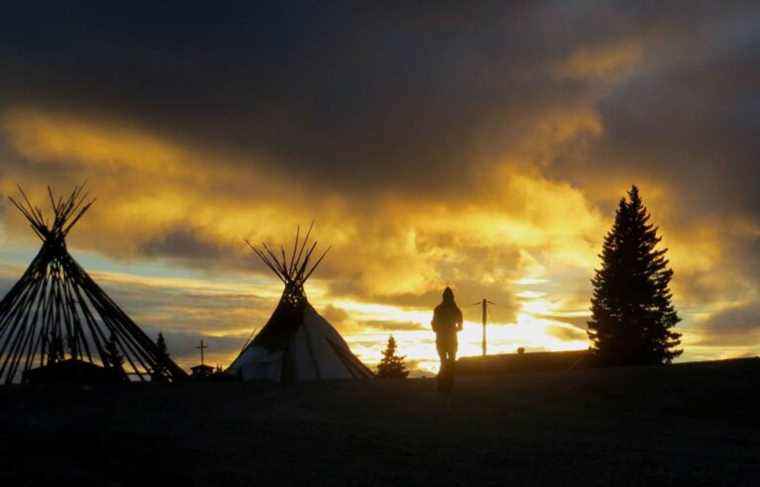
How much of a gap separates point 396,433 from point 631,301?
1233 inches

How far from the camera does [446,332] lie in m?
17.0

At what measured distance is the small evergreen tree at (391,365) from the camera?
250 ft

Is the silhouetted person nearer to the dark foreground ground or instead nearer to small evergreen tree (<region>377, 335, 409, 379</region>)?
the dark foreground ground

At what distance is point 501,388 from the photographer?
18.2m

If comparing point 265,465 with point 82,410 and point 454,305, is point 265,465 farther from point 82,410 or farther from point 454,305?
point 454,305

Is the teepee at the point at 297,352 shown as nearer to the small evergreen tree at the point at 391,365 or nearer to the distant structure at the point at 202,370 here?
the distant structure at the point at 202,370

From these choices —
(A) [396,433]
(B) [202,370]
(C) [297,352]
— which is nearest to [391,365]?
(B) [202,370]

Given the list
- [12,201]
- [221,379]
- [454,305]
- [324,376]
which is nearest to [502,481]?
[454,305]

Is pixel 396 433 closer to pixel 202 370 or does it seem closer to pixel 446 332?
pixel 446 332

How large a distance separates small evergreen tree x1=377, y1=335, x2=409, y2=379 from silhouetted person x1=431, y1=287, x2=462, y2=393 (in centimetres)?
5880

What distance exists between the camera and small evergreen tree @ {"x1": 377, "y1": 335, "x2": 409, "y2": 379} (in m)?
76.1

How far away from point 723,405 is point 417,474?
9005mm

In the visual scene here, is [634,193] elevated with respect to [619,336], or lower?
elevated

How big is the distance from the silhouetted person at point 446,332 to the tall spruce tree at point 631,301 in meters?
Result: 23.6
